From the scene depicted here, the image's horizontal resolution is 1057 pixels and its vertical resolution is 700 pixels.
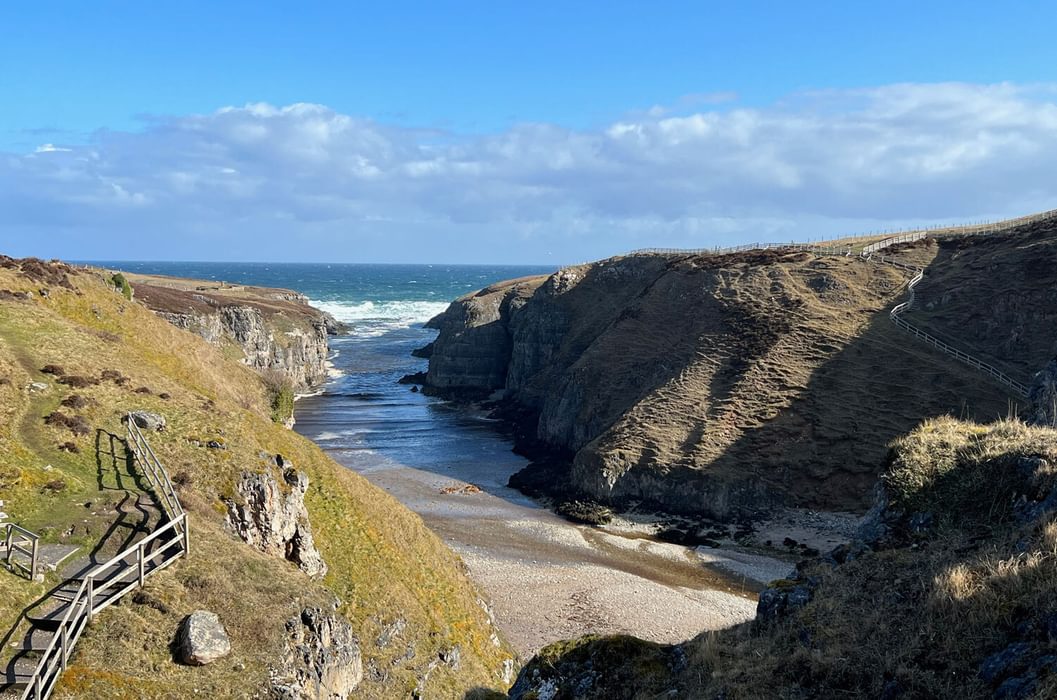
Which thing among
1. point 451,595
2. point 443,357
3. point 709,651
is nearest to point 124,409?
point 451,595

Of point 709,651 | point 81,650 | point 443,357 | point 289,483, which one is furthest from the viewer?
point 443,357

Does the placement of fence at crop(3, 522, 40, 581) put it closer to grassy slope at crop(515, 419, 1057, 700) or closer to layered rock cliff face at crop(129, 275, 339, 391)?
grassy slope at crop(515, 419, 1057, 700)

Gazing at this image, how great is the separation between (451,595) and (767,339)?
44.5 meters

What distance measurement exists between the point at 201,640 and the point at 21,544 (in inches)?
245

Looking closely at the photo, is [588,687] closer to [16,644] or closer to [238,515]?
[16,644]

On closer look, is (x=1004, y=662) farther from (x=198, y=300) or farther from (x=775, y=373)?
(x=198, y=300)

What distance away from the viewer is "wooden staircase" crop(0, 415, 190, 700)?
49.6 feet

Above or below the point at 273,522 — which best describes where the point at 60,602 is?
above

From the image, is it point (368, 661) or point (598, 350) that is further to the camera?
point (598, 350)

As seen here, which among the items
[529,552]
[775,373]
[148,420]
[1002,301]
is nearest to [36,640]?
[148,420]

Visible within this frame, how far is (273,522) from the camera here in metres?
24.6

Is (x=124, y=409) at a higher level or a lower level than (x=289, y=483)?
higher

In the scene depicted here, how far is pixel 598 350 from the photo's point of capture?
74812mm

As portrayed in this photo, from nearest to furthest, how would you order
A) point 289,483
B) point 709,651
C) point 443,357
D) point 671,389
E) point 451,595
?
point 709,651 → point 289,483 → point 451,595 → point 671,389 → point 443,357
